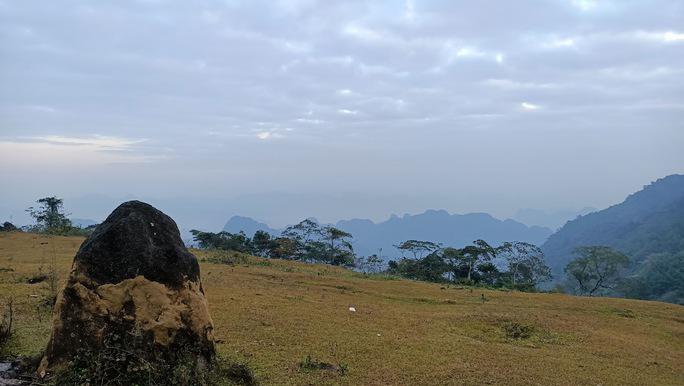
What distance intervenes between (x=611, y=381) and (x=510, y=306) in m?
10.9

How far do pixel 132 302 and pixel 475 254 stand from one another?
4492 cm

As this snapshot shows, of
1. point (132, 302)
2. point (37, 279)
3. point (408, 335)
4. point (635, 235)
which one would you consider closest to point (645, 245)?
point (635, 235)

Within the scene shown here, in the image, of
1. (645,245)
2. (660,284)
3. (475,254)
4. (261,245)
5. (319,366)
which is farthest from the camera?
(645,245)

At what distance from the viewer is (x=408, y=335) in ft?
45.7

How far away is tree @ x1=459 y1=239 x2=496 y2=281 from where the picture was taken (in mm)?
49719

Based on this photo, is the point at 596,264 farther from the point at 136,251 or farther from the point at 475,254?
the point at 136,251

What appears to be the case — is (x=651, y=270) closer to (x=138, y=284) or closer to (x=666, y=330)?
(x=666, y=330)

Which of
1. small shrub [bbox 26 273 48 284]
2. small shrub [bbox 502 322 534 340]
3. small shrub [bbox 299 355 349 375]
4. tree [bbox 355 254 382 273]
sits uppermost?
small shrub [bbox 26 273 48 284]

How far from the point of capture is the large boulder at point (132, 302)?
788 centimetres

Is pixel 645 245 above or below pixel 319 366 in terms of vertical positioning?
above

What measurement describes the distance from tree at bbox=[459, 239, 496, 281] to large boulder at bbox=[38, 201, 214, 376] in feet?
142

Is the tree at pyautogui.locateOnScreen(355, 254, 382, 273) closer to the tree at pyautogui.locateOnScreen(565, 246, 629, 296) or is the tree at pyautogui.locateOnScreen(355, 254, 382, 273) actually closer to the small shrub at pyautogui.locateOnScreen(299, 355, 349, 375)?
the tree at pyautogui.locateOnScreen(565, 246, 629, 296)

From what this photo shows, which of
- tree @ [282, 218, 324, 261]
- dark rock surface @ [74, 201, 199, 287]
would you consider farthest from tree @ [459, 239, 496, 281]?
dark rock surface @ [74, 201, 199, 287]

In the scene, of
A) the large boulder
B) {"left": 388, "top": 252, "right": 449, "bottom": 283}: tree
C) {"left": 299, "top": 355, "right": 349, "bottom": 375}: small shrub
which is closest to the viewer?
the large boulder
